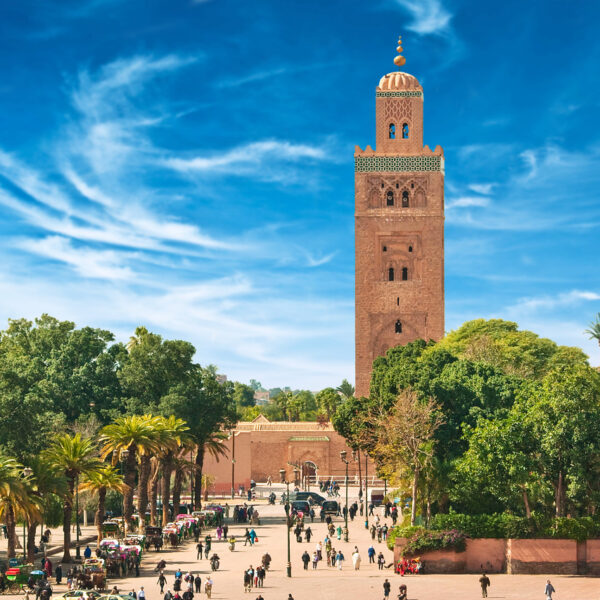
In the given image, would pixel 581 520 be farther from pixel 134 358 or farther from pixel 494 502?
pixel 134 358

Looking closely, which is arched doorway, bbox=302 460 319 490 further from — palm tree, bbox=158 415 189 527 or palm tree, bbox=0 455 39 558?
palm tree, bbox=0 455 39 558

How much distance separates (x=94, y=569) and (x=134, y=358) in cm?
2793

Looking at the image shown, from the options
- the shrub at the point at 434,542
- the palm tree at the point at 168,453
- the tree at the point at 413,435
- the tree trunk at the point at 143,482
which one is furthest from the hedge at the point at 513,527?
the palm tree at the point at 168,453

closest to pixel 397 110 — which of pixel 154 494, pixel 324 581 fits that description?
pixel 154 494

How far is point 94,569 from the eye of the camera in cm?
3575

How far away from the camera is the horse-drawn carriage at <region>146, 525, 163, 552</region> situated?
1842 inches

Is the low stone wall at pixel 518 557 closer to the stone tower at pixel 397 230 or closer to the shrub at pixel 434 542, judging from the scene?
the shrub at pixel 434 542

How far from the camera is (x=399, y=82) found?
81.1 metres

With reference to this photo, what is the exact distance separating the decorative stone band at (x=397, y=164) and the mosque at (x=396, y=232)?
2.3 inches

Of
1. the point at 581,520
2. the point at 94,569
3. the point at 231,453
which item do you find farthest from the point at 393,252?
the point at 94,569

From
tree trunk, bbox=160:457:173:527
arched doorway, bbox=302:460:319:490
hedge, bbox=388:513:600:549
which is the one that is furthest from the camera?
arched doorway, bbox=302:460:319:490

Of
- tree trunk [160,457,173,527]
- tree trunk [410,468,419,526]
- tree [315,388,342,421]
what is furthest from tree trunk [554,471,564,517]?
tree [315,388,342,421]

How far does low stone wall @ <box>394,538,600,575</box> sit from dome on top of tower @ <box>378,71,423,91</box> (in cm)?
4988

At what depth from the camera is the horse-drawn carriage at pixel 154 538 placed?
4678cm
